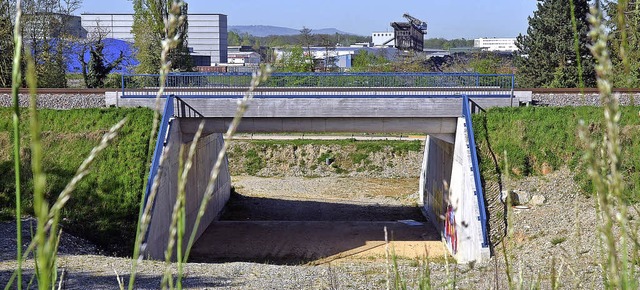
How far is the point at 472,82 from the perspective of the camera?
29312 millimetres

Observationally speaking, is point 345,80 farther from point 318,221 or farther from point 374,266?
point 374,266

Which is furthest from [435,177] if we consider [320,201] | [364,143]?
[364,143]

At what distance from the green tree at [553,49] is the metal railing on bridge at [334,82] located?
13.2 meters

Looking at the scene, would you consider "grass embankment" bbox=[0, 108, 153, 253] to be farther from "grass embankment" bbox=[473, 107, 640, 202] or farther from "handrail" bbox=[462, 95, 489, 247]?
"grass embankment" bbox=[473, 107, 640, 202]

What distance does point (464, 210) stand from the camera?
21562 millimetres

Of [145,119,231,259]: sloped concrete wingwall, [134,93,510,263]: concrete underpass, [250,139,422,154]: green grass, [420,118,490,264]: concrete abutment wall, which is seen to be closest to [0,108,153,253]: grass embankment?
[145,119,231,259]: sloped concrete wingwall

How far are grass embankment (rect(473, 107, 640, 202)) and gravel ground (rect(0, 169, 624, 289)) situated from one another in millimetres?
428

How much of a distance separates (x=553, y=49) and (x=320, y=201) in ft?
57.8

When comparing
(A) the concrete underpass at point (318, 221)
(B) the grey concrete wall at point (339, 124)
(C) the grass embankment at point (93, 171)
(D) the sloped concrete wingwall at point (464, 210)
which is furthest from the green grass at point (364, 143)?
(C) the grass embankment at point (93, 171)

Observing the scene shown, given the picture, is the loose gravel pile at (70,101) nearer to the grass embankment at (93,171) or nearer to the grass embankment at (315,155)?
the grass embankment at (93,171)

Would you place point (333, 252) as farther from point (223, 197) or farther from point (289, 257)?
point (223, 197)

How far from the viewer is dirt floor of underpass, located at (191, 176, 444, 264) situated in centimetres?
2303

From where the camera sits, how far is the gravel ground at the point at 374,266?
14.3 m

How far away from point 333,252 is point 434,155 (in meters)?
7.74
